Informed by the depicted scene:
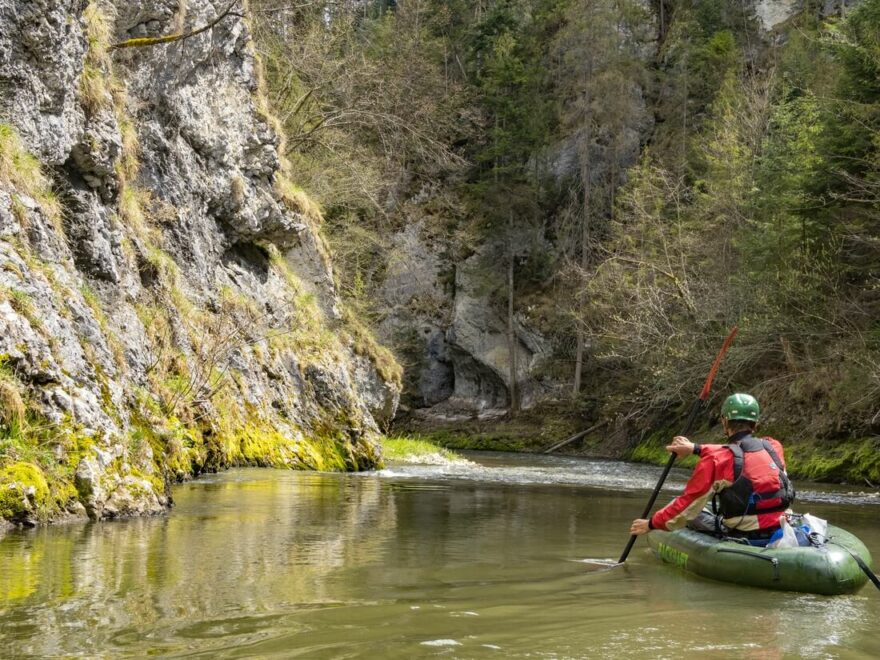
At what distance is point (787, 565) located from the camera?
19.7 feet

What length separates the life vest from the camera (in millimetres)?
6184

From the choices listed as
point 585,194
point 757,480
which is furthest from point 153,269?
point 585,194

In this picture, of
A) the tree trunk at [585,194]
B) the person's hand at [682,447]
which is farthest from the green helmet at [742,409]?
the tree trunk at [585,194]

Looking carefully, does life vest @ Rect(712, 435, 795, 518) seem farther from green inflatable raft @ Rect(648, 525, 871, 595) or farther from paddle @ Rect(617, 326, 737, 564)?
paddle @ Rect(617, 326, 737, 564)

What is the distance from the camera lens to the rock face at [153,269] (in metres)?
7.96

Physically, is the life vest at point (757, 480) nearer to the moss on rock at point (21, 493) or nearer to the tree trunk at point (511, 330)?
the moss on rock at point (21, 493)

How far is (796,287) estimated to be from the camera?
19000 mm

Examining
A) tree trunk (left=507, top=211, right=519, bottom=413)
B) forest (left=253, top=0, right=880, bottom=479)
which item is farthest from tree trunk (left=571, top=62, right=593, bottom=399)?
tree trunk (left=507, top=211, right=519, bottom=413)

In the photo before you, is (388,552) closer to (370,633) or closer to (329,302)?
(370,633)

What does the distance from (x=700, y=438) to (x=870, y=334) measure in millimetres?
9237

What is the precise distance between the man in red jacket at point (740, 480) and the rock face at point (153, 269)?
15.4 ft

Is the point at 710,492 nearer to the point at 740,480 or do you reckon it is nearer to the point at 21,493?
the point at 740,480

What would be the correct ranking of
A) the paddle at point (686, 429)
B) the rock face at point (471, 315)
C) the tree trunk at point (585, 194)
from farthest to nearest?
the rock face at point (471, 315) < the tree trunk at point (585, 194) < the paddle at point (686, 429)

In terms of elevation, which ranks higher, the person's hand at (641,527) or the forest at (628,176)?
the forest at (628,176)
